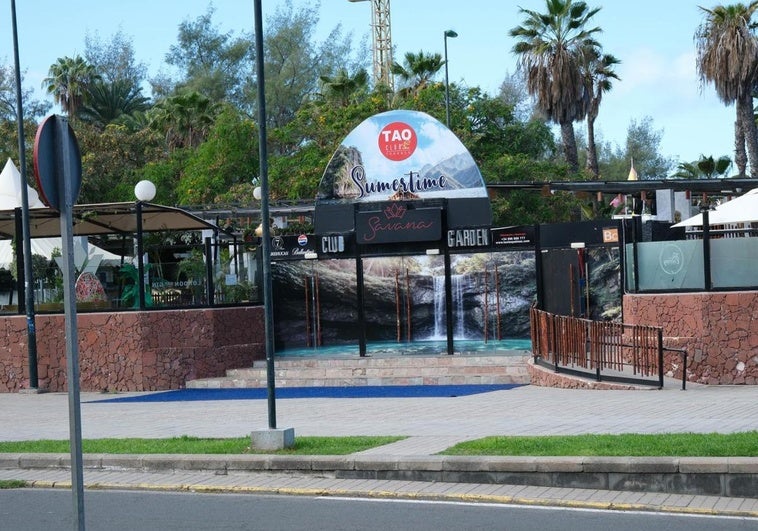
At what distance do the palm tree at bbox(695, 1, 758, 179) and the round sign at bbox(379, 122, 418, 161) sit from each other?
66.0 feet

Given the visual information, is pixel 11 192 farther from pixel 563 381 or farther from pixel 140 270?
pixel 563 381

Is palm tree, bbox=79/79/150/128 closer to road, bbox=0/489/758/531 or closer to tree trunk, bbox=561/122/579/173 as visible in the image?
tree trunk, bbox=561/122/579/173

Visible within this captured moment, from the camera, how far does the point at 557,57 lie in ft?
161

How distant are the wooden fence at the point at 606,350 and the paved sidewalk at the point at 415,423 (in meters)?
0.63

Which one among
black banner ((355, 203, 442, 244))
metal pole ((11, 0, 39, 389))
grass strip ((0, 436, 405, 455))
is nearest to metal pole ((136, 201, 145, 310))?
metal pole ((11, 0, 39, 389))

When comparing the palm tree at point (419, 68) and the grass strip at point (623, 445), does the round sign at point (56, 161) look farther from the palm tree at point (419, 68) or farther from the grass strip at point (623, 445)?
the palm tree at point (419, 68)

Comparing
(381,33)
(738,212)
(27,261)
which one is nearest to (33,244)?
(27,261)

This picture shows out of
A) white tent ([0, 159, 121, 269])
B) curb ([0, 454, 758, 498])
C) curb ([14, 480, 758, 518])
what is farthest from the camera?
white tent ([0, 159, 121, 269])

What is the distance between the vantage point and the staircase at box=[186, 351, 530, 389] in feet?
77.0

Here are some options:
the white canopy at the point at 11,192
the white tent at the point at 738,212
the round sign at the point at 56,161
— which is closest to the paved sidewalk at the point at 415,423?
the white tent at the point at 738,212

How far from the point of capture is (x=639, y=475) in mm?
10500

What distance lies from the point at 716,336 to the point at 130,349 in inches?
500

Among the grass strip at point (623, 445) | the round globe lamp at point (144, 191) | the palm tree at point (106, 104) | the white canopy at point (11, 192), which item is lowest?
the grass strip at point (623, 445)

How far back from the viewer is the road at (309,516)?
9.33 meters
